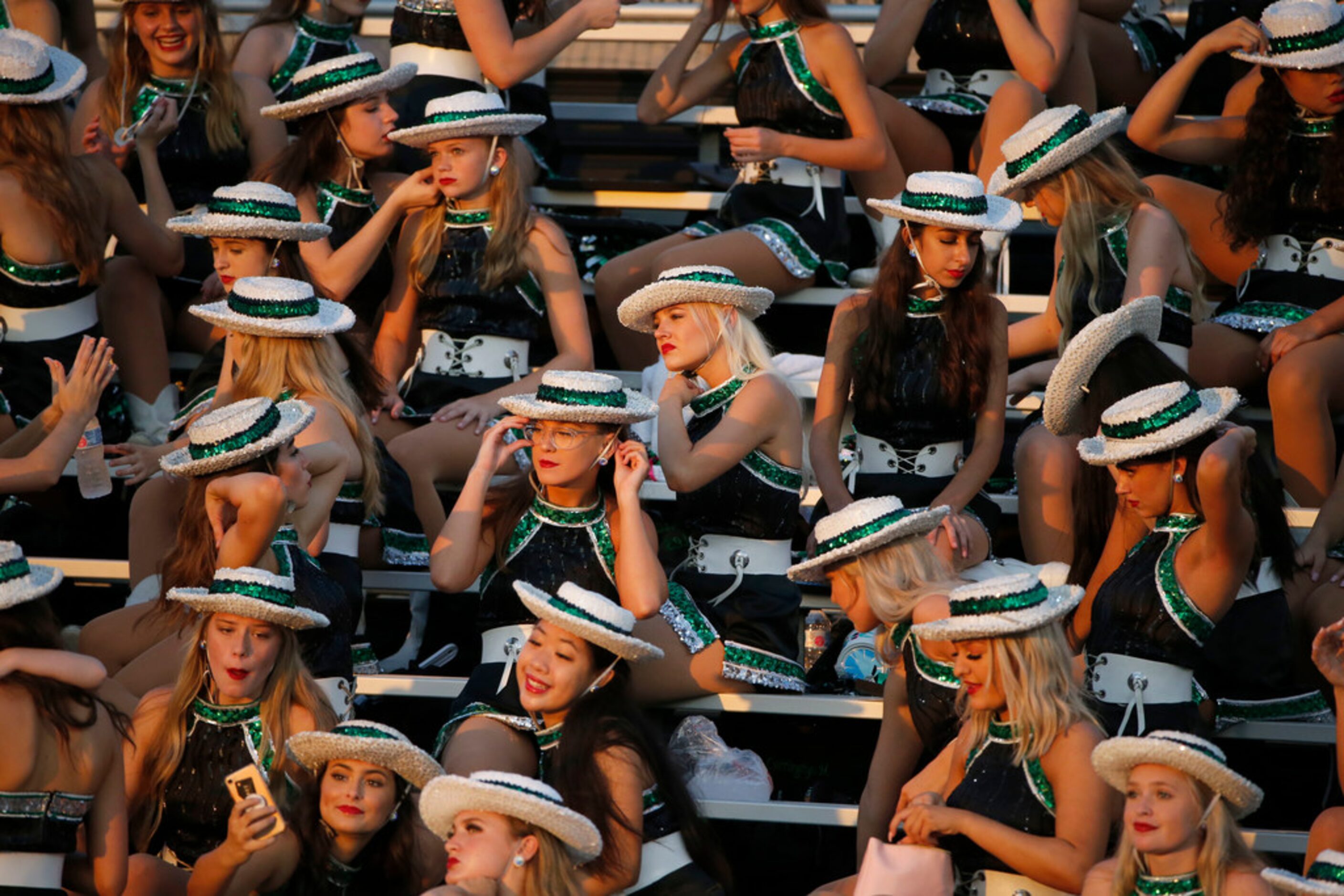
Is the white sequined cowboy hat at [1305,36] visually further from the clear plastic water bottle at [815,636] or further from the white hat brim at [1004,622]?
the white hat brim at [1004,622]

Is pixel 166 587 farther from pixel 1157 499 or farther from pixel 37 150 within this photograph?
pixel 1157 499

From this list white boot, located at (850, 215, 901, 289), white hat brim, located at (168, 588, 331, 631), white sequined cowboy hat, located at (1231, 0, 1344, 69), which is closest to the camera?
white hat brim, located at (168, 588, 331, 631)

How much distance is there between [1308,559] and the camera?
4645 millimetres

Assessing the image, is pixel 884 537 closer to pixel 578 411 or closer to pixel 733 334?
pixel 578 411

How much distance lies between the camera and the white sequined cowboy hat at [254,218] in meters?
5.07

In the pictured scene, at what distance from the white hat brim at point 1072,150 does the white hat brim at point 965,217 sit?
10cm

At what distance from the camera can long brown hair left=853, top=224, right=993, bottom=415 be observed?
4.85 meters

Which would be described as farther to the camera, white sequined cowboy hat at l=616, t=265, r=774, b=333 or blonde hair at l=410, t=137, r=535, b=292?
blonde hair at l=410, t=137, r=535, b=292

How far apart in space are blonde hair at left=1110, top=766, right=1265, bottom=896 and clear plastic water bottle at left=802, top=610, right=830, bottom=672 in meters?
1.57

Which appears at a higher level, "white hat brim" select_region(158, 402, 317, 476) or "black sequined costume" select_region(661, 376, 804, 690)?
"white hat brim" select_region(158, 402, 317, 476)

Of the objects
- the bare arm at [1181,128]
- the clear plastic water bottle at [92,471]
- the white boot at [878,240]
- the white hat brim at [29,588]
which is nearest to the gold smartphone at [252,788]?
the white hat brim at [29,588]

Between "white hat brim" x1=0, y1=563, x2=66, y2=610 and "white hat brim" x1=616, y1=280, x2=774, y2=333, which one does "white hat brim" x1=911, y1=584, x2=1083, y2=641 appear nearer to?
"white hat brim" x1=616, y1=280, x2=774, y2=333

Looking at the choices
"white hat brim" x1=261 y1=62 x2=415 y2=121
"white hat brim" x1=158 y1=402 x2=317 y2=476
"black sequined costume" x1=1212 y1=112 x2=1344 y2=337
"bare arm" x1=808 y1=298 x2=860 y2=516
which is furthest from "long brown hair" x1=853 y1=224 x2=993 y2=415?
"white hat brim" x1=261 y1=62 x2=415 y2=121

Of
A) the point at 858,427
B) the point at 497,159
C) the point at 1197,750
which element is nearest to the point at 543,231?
the point at 497,159
